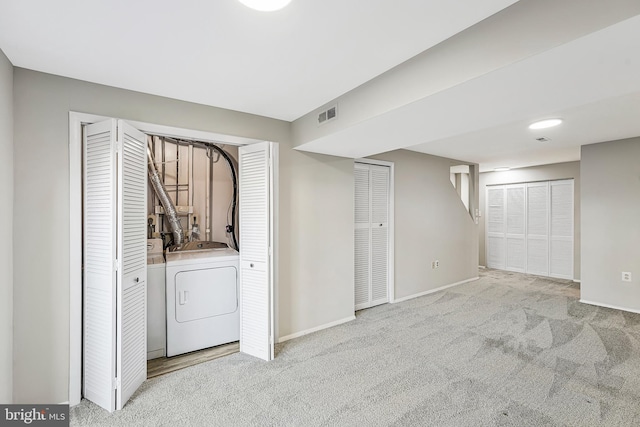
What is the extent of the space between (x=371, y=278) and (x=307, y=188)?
5.68ft

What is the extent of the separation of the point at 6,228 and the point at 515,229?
770 centimetres

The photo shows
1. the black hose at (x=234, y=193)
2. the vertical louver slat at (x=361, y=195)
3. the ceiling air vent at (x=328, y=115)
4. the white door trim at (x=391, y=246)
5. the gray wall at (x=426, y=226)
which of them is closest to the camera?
the ceiling air vent at (x=328, y=115)

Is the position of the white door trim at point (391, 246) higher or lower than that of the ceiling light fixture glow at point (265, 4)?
lower

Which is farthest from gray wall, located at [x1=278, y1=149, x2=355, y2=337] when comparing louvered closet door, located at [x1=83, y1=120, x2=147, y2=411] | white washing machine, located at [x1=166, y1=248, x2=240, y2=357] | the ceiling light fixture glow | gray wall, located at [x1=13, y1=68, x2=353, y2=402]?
the ceiling light fixture glow

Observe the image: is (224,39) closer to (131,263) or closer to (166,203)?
(131,263)

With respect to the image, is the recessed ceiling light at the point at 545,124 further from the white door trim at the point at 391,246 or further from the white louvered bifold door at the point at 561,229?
the white louvered bifold door at the point at 561,229

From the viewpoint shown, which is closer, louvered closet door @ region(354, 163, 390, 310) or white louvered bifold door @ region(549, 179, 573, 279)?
louvered closet door @ region(354, 163, 390, 310)

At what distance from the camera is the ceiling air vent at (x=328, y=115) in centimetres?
253

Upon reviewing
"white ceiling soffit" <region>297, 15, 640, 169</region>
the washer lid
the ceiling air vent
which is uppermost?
the ceiling air vent

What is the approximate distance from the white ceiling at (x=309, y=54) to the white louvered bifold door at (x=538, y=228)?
12.8ft

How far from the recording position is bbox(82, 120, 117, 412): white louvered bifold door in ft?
6.78

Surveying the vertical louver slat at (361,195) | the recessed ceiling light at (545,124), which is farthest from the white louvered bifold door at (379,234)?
the recessed ceiling light at (545,124)

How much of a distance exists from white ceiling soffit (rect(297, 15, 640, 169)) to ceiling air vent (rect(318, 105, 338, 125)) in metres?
Answer: 0.15

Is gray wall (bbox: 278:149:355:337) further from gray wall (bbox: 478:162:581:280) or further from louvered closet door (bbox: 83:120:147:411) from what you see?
gray wall (bbox: 478:162:581:280)
